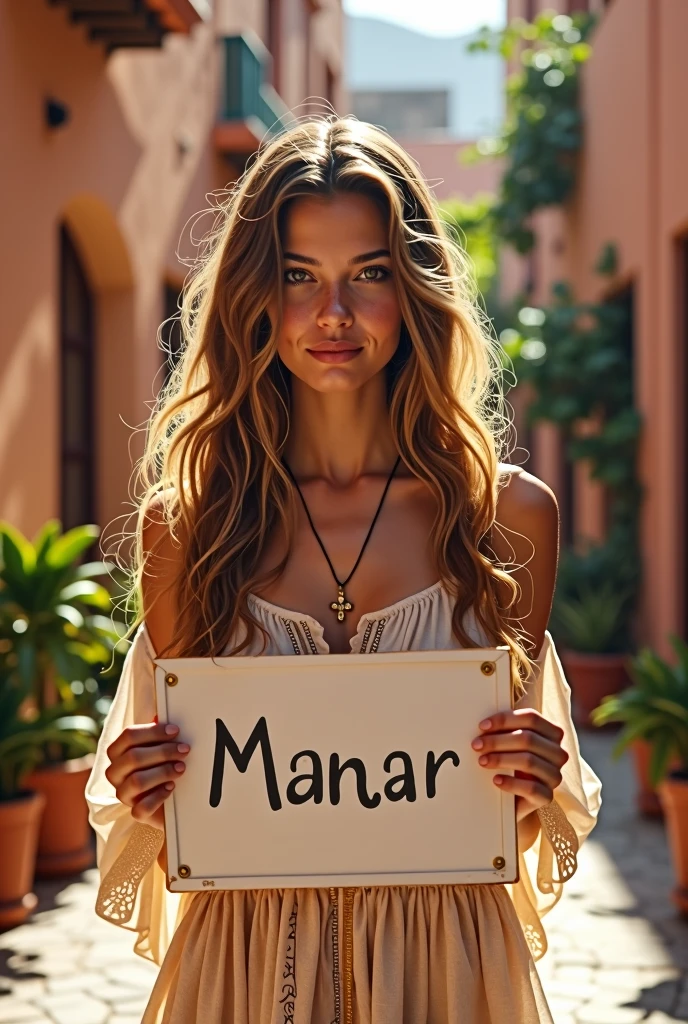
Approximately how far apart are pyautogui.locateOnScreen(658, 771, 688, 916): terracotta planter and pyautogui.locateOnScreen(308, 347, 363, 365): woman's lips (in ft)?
10.4

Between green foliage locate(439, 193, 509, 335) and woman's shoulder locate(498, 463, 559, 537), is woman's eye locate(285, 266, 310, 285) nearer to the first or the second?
woman's shoulder locate(498, 463, 559, 537)

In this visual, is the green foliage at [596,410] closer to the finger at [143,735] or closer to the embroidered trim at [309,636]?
the embroidered trim at [309,636]

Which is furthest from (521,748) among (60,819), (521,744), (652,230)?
(652,230)

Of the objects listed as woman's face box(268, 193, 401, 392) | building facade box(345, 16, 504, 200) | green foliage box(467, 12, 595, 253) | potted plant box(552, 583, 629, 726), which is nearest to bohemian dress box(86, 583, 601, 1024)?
woman's face box(268, 193, 401, 392)

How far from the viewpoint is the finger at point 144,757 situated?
1717 millimetres

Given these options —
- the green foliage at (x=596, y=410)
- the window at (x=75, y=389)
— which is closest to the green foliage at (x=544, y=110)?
the green foliage at (x=596, y=410)

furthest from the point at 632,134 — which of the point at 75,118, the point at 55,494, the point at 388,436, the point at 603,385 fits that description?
the point at 388,436

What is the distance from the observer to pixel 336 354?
190 cm

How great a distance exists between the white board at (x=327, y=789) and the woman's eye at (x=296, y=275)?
583 millimetres

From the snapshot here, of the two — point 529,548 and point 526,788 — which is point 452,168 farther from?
point 526,788

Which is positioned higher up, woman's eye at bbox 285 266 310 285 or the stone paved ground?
woman's eye at bbox 285 266 310 285

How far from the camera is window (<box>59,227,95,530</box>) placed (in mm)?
7199

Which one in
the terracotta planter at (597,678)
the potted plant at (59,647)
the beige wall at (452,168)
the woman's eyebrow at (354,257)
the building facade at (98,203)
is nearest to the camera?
the woman's eyebrow at (354,257)

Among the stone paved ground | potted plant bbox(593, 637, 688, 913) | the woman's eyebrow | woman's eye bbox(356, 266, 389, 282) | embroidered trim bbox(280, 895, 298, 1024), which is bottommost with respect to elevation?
the stone paved ground
